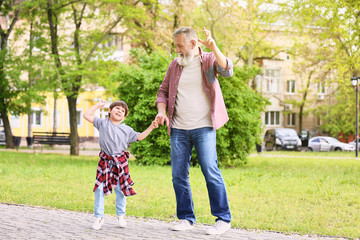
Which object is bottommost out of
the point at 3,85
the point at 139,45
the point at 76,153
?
the point at 76,153

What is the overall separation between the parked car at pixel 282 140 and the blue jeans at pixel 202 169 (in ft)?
107

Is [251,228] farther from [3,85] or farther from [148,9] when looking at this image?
[3,85]

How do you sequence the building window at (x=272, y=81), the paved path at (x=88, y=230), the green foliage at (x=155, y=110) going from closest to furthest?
the paved path at (x=88, y=230) → the green foliage at (x=155, y=110) → the building window at (x=272, y=81)

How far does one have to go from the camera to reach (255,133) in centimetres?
1753

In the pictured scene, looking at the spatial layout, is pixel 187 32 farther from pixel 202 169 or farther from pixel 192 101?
pixel 202 169

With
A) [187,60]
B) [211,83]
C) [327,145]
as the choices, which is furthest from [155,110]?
[327,145]

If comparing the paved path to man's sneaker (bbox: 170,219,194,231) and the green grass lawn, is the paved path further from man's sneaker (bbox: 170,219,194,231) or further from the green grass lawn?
the green grass lawn

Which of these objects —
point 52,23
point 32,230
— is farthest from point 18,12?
point 32,230

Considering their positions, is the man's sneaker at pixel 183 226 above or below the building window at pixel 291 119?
below

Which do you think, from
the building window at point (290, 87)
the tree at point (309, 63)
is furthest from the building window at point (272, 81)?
the tree at point (309, 63)

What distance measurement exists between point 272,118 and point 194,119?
52.2 meters

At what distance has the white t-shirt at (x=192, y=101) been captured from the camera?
5.47m

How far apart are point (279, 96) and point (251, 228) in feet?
169

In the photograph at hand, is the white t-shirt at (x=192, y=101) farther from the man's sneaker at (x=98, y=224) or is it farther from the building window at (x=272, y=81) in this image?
the building window at (x=272, y=81)
